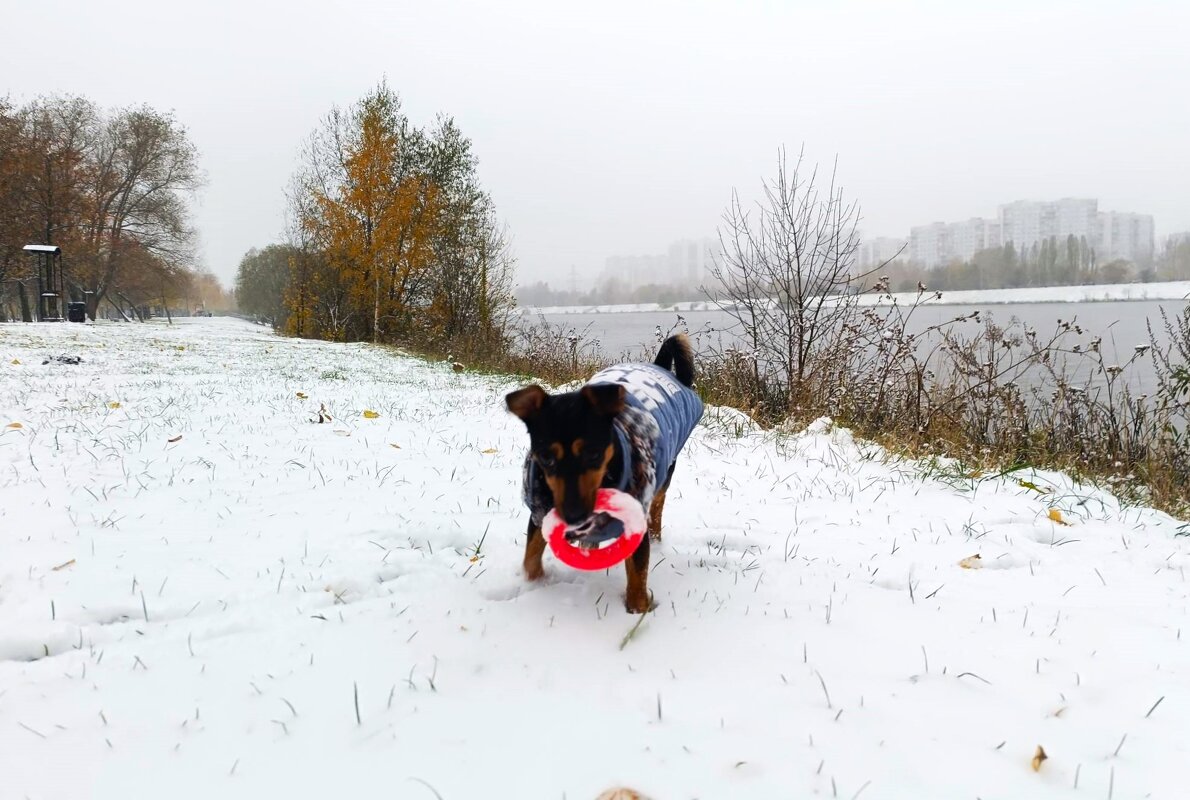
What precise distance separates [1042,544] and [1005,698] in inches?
71.4

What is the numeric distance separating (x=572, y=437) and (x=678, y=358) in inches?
74.0

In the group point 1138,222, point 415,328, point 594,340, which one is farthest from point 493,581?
point 1138,222

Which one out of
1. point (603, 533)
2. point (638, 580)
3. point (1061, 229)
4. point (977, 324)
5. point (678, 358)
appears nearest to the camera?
point (603, 533)

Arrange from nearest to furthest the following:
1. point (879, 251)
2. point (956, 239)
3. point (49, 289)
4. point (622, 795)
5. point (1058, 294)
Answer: point (622, 795) → point (879, 251) → point (956, 239) → point (1058, 294) → point (49, 289)

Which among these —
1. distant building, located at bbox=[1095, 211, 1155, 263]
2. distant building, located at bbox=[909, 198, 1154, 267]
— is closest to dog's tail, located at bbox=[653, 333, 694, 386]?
distant building, located at bbox=[909, 198, 1154, 267]

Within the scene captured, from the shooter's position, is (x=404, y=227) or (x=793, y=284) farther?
(x=404, y=227)

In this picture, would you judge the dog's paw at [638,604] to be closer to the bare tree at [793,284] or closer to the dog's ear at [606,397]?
the dog's ear at [606,397]

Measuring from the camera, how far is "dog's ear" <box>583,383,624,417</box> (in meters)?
2.29

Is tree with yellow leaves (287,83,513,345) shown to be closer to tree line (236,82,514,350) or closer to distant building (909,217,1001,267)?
tree line (236,82,514,350)

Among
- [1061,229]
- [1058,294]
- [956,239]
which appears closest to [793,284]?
[956,239]

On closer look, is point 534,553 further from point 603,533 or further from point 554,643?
point 603,533

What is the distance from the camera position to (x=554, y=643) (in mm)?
2174

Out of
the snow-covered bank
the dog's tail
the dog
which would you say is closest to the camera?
the dog

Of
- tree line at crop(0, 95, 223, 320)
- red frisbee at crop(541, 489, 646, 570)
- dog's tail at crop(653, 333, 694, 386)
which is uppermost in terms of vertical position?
tree line at crop(0, 95, 223, 320)
